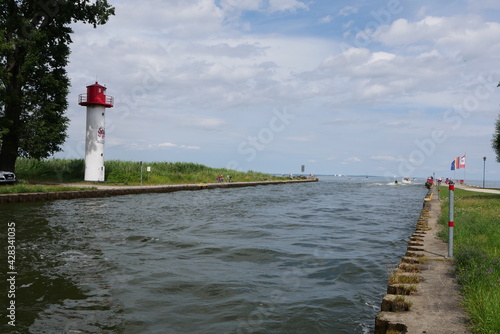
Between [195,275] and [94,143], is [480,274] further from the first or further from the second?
[94,143]

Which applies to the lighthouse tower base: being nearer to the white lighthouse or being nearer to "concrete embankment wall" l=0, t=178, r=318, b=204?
the white lighthouse

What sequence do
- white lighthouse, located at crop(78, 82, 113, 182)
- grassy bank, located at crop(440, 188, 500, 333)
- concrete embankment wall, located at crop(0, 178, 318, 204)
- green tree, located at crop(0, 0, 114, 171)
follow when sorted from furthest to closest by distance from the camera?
white lighthouse, located at crop(78, 82, 113, 182) < green tree, located at crop(0, 0, 114, 171) < concrete embankment wall, located at crop(0, 178, 318, 204) < grassy bank, located at crop(440, 188, 500, 333)

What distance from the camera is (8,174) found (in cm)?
2491

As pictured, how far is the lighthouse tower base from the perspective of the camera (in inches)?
1309

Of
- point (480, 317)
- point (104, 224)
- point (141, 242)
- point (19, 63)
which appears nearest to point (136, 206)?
point (104, 224)

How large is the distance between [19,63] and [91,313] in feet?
92.9

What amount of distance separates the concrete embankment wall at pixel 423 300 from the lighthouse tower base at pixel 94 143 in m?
30.5

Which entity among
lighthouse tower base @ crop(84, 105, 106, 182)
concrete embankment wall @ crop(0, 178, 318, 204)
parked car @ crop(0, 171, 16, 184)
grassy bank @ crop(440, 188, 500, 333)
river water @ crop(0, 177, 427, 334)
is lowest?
river water @ crop(0, 177, 427, 334)

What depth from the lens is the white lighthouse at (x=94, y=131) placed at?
33188 mm

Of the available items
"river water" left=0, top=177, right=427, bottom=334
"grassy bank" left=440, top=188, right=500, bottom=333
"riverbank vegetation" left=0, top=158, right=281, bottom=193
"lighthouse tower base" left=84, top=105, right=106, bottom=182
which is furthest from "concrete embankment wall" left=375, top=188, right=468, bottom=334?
"lighthouse tower base" left=84, top=105, right=106, bottom=182

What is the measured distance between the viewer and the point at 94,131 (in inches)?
1309

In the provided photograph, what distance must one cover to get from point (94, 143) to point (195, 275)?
28.6 m

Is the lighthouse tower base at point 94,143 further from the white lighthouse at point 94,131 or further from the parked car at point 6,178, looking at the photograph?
the parked car at point 6,178

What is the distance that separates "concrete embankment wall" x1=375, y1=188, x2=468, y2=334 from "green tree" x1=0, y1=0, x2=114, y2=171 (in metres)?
27.0
